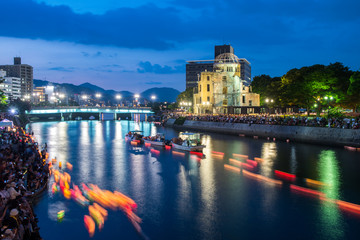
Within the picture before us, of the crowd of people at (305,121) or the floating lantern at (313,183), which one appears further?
the crowd of people at (305,121)

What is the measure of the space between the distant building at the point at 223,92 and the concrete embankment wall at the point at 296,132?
28.4m

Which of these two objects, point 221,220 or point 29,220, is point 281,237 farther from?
point 29,220

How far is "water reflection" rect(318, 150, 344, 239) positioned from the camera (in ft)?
56.7

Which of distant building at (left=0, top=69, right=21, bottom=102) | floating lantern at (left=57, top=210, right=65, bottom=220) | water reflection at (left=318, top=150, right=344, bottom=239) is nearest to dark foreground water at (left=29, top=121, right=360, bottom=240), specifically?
water reflection at (left=318, top=150, right=344, bottom=239)

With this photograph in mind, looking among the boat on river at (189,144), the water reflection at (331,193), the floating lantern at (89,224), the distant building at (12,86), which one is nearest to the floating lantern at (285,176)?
the water reflection at (331,193)

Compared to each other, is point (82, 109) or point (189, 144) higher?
point (82, 109)

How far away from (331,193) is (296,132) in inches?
1217

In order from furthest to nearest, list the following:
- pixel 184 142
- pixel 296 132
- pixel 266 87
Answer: pixel 266 87
pixel 296 132
pixel 184 142

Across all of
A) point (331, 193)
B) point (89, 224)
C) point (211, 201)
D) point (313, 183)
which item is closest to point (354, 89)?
point (313, 183)

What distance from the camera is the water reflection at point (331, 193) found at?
56.7 feet

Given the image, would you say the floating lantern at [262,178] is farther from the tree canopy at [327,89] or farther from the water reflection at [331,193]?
the tree canopy at [327,89]

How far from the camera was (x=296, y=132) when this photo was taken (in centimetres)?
5300

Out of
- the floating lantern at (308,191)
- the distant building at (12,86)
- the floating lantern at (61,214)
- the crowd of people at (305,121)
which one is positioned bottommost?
the floating lantern at (61,214)

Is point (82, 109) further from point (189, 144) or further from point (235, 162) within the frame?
point (235, 162)
